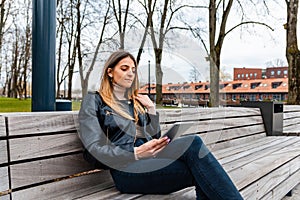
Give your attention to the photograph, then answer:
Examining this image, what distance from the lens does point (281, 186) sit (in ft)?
8.09

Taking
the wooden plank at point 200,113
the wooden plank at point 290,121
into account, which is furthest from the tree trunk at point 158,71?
the wooden plank at point 290,121

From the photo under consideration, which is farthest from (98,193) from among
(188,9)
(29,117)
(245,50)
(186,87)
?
(245,50)

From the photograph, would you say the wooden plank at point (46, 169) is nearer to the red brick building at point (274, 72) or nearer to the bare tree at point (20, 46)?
the red brick building at point (274, 72)

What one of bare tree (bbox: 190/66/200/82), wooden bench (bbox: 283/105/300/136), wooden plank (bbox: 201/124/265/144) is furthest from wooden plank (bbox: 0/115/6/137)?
wooden bench (bbox: 283/105/300/136)

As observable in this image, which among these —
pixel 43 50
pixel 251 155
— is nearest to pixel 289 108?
pixel 251 155

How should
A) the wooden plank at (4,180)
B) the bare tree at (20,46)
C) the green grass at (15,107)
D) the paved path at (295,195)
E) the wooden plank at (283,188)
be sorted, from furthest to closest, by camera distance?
1. the bare tree at (20,46)
2. the green grass at (15,107)
3. the paved path at (295,195)
4. the wooden plank at (283,188)
5. the wooden plank at (4,180)

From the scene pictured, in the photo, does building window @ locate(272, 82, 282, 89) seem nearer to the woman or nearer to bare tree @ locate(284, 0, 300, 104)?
bare tree @ locate(284, 0, 300, 104)

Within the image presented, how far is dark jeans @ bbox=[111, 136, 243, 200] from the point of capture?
1.54m

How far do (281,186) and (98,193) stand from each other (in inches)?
56.3

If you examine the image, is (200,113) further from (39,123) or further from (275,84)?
(275,84)

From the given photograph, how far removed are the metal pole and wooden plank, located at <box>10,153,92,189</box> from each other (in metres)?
0.43

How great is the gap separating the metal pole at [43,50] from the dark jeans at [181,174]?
65 centimetres

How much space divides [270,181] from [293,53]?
4.93 meters

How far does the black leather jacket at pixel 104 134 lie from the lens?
5.16 ft
